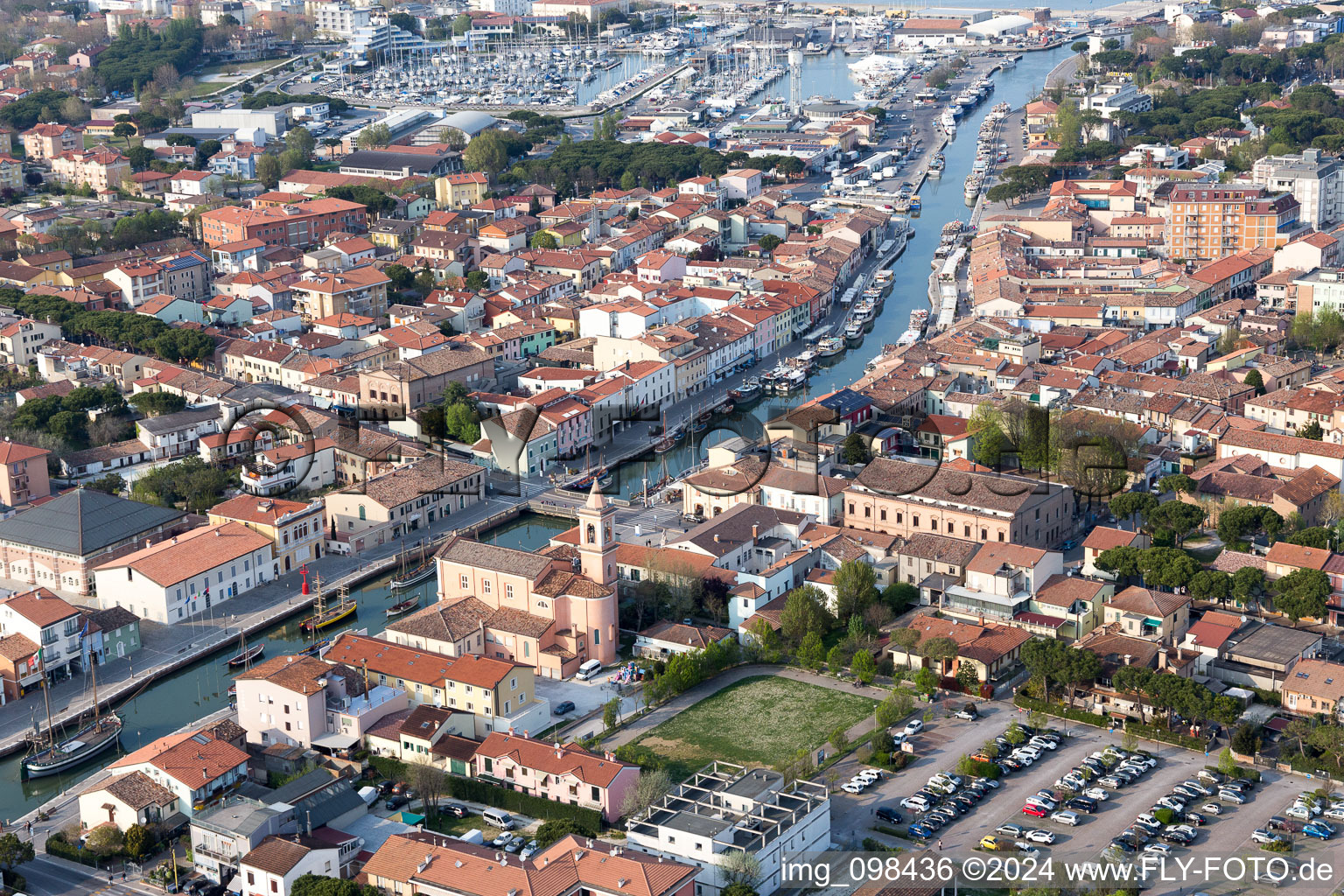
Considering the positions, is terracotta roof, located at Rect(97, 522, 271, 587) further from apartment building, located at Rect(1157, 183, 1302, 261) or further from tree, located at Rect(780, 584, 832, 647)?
apartment building, located at Rect(1157, 183, 1302, 261)

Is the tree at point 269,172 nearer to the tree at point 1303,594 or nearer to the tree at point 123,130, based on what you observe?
the tree at point 123,130

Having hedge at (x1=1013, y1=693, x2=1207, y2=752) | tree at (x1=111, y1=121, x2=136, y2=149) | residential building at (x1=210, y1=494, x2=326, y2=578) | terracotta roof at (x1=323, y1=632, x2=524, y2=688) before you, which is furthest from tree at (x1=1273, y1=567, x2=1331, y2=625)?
tree at (x1=111, y1=121, x2=136, y2=149)

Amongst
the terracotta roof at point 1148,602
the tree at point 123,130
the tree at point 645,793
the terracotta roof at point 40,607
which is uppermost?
the tree at point 123,130

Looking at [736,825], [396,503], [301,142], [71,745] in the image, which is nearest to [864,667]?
[736,825]

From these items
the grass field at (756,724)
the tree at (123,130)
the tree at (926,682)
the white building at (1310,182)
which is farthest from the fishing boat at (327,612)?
the tree at (123,130)

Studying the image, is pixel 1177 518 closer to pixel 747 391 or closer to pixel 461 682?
pixel 747 391
